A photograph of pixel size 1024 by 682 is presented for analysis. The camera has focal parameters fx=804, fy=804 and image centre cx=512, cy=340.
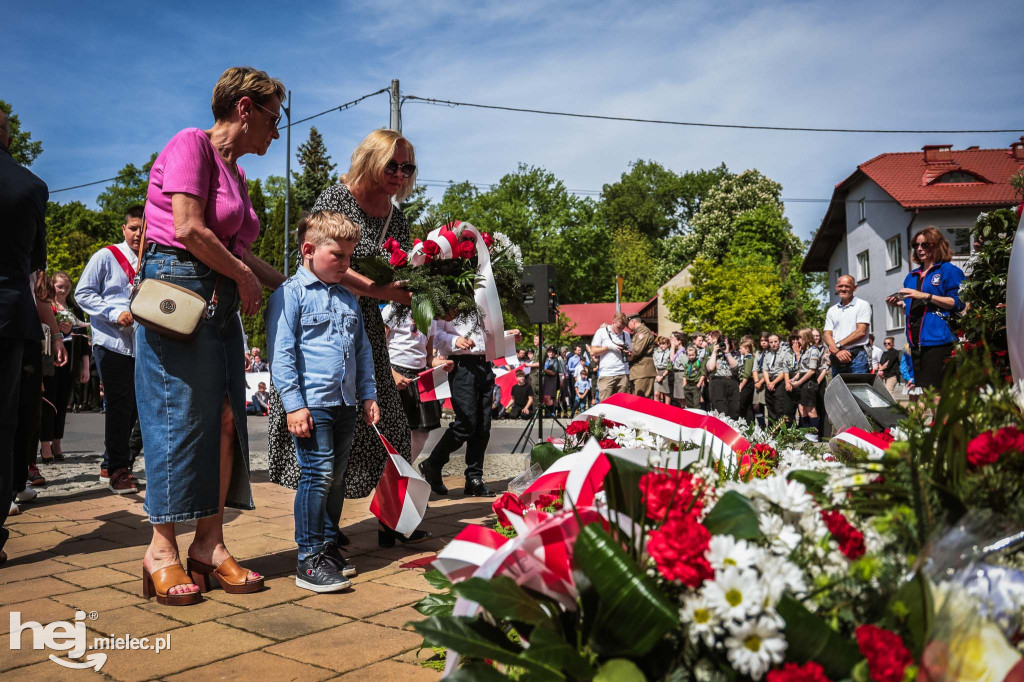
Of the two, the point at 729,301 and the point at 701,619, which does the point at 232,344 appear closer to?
the point at 701,619

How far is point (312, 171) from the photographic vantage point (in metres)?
55.2

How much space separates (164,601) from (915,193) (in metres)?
35.7

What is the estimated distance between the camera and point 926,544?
3.38 ft

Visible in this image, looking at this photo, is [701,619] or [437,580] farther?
[437,580]

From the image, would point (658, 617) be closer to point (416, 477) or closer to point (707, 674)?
point (707, 674)

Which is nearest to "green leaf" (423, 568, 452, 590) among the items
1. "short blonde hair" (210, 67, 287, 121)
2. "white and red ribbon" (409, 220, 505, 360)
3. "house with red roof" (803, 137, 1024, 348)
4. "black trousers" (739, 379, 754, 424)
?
"short blonde hair" (210, 67, 287, 121)

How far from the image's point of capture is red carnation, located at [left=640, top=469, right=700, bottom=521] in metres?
1.26

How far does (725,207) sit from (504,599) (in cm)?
6159

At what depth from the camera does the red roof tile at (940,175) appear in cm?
3192

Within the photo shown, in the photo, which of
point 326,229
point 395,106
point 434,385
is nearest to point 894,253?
point 395,106

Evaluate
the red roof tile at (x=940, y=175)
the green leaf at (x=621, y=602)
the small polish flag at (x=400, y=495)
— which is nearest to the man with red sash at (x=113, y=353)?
the small polish flag at (x=400, y=495)

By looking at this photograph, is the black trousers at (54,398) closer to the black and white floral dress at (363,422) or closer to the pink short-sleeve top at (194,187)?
the black and white floral dress at (363,422)

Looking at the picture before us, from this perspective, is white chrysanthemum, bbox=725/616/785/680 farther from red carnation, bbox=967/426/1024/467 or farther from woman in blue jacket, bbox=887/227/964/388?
woman in blue jacket, bbox=887/227/964/388

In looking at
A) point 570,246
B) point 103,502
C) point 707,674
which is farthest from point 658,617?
point 570,246
